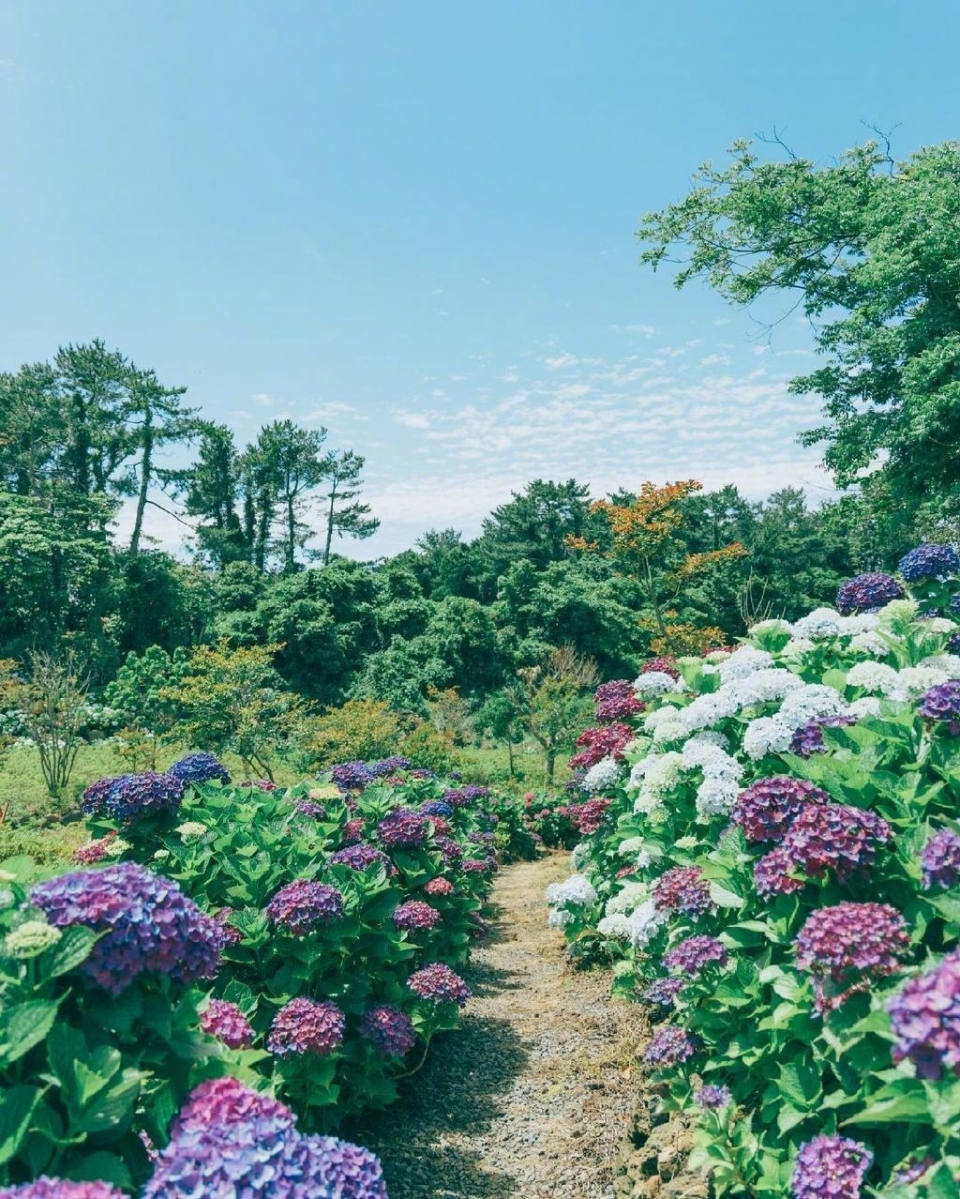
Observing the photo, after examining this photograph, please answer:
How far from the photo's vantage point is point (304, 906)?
9.83 ft

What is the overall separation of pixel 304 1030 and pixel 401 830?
161 centimetres

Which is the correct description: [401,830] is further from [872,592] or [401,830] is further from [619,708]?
[872,592]

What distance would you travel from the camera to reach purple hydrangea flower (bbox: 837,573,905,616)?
455 cm

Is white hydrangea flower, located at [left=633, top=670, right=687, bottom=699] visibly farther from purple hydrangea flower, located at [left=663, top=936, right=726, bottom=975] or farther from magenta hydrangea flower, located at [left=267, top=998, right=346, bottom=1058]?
magenta hydrangea flower, located at [left=267, top=998, right=346, bottom=1058]

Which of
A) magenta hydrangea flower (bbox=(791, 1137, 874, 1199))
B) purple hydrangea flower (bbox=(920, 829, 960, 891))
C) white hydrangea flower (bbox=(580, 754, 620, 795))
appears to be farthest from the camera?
white hydrangea flower (bbox=(580, 754, 620, 795))

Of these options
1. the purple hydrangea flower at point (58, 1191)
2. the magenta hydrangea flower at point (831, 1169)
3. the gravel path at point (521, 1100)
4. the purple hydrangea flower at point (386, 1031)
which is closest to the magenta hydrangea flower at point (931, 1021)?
the magenta hydrangea flower at point (831, 1169)

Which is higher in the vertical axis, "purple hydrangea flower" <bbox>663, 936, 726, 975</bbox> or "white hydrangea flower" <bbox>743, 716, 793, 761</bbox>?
"white hydrangea flower" <bbox>743, 716, 793, 761</bbox>

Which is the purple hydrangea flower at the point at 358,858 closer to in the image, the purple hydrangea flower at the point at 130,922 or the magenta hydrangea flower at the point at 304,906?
the magenta hydrangea flower at the point at 304,906

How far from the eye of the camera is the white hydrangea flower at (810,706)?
3.10 meters

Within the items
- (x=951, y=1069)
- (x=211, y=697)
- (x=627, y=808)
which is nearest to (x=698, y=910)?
(x=951, y=1069)

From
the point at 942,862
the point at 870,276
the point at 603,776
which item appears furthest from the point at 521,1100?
the point at 870,276

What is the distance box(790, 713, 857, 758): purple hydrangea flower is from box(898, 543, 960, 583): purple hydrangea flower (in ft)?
5.05

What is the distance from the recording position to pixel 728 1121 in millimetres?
2541

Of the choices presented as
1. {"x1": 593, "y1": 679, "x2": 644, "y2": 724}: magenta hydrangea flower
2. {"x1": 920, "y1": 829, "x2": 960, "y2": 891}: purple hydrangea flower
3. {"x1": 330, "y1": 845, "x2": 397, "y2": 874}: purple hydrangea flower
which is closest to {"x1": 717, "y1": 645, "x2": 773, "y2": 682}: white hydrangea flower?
{"x1": 593, "y1": 679, "x2": 644, "y2": 724}: magenta hydrangea flower
